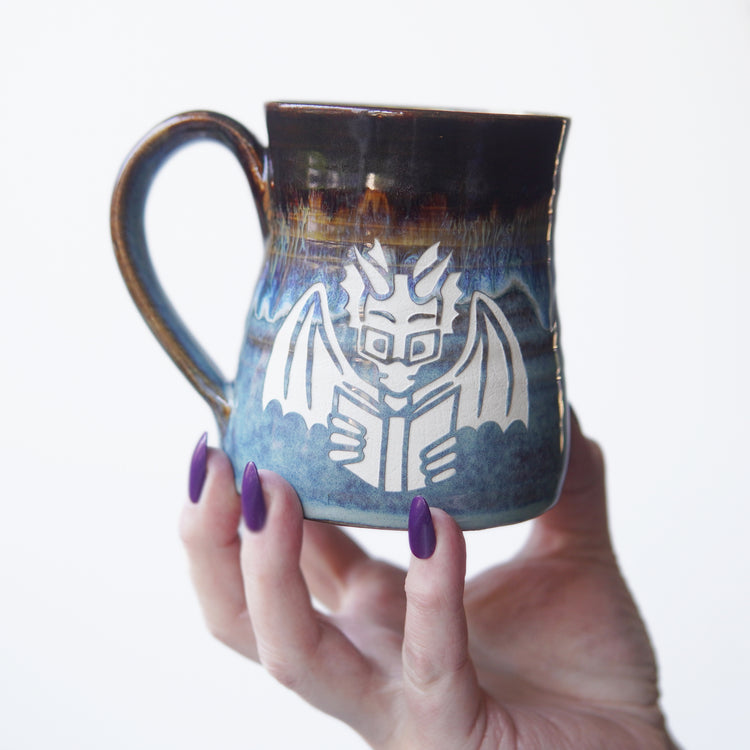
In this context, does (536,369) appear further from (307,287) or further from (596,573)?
(596,573)

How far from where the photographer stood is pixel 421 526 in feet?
2.11

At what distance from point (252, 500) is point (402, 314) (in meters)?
0.19

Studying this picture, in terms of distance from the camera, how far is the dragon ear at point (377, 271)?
2.11 ft

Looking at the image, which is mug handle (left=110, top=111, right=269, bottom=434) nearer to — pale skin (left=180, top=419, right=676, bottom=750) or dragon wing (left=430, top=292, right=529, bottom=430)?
pale skin (left=180, top=419, right=676, bottom=750)

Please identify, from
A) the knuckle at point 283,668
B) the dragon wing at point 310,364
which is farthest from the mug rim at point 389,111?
the knuckle at point 283,668

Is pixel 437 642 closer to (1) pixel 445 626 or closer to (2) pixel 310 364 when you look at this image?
(1) pixel 445 626

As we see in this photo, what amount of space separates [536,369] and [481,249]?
11cm

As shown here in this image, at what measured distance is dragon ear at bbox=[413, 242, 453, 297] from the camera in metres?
0.64

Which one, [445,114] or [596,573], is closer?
[445,114]

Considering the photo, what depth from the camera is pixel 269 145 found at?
2.31 feet

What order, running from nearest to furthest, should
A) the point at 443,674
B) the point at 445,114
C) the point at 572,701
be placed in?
the point at 445,114, the point at 443,674, the point at 572,701

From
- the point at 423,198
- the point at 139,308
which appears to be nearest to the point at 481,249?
the point at 423,198

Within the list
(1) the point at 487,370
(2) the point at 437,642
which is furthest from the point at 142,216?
(2) the point at 437,642

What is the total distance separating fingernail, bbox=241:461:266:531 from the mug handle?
9 cm
